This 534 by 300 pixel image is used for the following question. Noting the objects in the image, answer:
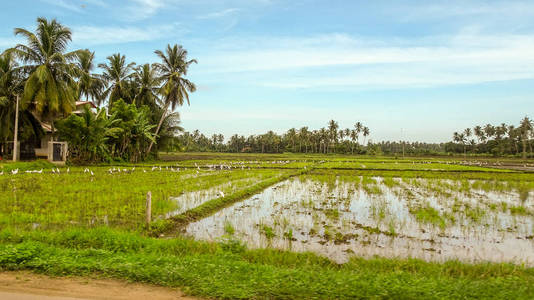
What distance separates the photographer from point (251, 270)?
4.07m

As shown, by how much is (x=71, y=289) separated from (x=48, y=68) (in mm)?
22568

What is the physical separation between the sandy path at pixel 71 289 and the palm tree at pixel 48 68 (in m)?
20.0

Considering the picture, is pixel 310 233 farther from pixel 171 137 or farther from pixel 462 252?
pixel 171 137

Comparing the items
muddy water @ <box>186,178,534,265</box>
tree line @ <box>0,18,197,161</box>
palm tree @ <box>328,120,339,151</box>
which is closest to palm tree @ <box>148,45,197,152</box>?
tree line @ <box>0,18,197,161</box>

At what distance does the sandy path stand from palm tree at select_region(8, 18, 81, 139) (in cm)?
2004

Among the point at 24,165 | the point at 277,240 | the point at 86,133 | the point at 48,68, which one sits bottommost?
the point at 277,240

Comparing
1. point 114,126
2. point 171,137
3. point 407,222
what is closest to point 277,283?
point 407,222

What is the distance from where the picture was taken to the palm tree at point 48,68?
2027cm

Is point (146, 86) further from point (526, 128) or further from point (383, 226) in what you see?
point (526, 128)

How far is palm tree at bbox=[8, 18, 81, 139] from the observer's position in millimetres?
20266

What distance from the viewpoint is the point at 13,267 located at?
13.4 ft

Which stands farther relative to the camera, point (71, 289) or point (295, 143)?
point (295, 143)

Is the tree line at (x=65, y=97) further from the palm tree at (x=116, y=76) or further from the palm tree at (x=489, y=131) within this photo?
the palm tree at (x=489, y=131)

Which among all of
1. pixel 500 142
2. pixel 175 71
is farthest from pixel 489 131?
pixel 175 71
